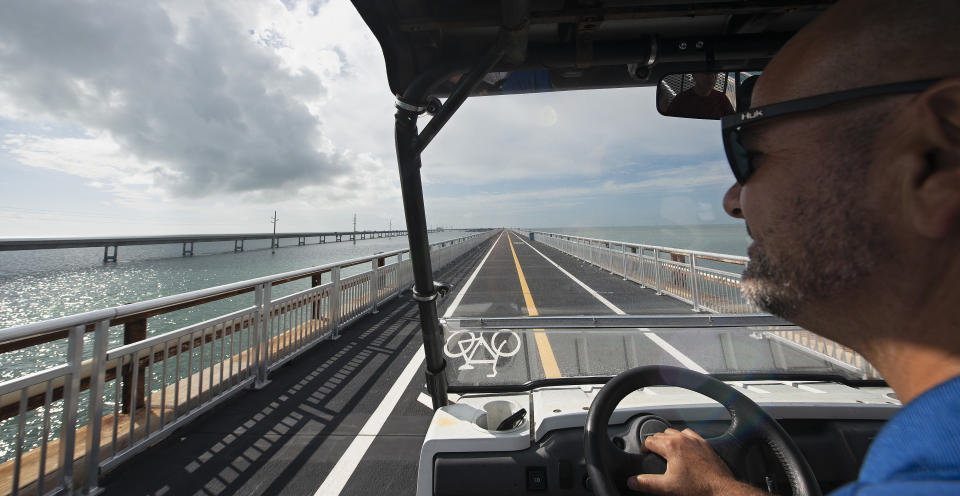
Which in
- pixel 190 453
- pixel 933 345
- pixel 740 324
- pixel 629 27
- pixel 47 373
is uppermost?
pixel 629 27

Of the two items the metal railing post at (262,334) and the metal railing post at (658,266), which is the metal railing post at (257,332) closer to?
the metal railing post at (262,334)

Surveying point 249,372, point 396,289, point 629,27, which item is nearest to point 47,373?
point 249,372

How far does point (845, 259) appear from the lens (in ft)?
2.22

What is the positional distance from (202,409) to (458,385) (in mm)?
3347

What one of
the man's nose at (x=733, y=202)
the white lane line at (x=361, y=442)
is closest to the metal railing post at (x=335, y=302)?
the white lane line at (x=361, y=442)

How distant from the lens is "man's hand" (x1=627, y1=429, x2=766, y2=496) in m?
1.20

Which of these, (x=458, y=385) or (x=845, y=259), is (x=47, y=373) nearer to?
(x=458, y=385)

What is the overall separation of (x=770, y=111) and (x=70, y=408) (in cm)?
451

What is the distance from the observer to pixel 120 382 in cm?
298

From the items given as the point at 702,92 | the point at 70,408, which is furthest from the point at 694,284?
the point at 70,408

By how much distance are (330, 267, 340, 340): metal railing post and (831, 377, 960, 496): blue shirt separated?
6.86m

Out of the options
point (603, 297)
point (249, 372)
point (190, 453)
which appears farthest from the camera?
point (603, 297)

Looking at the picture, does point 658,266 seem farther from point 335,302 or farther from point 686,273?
point 335,302

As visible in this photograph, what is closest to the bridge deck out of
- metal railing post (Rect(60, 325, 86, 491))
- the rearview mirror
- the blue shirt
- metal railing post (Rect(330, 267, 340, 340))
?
metal railing post (Rect(60, 325, 86, 491))
